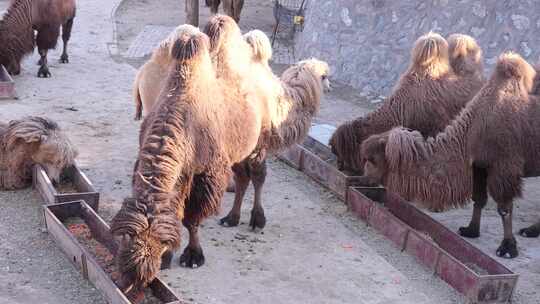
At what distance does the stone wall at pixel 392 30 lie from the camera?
9.96 m

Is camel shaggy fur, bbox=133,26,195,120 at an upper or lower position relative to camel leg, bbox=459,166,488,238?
upper

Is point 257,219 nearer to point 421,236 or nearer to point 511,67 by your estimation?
point 421,236

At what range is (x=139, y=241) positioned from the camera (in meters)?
4.21

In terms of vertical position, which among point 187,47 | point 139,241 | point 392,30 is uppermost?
point 187,47

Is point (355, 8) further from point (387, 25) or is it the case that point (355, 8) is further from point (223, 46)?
point (223, 46)

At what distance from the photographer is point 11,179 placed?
7.10 meters

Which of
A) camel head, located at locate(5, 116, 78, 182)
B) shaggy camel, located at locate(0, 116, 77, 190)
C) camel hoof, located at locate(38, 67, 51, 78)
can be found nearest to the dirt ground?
shaggy camel, located at locate(0, 116, 77, 190)

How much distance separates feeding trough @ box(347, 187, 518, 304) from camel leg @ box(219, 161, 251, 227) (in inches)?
47.3

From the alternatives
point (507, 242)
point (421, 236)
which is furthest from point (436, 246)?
point (507, 242)

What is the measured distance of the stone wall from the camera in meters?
9.96

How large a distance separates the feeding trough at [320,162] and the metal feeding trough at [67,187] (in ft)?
7.87

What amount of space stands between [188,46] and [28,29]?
6542mm

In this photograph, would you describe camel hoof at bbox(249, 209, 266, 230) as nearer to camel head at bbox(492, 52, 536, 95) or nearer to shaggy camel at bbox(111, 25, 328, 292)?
shaggy camel at bbox(111, 25, 328, 292)

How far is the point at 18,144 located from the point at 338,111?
5.27 meters
